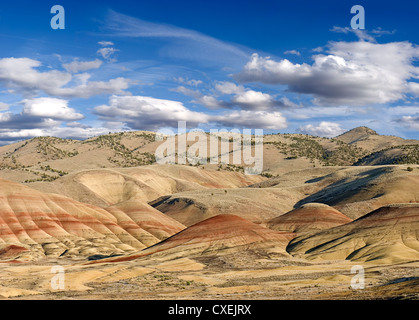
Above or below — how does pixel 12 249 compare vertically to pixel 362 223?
below

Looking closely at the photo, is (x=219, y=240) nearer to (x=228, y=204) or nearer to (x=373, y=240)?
(x=373, y=240)

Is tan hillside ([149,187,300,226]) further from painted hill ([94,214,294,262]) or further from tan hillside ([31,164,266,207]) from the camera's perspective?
painted hill ([94,214,294,262])

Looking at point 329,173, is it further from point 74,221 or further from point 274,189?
point 74,221

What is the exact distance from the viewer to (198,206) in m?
148

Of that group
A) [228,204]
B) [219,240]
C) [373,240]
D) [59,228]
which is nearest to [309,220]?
[373,240]

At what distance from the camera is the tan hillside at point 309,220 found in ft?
335

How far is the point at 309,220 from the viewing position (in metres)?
105

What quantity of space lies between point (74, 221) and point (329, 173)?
11990cm

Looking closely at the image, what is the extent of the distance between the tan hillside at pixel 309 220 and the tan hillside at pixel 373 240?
10.5 metres

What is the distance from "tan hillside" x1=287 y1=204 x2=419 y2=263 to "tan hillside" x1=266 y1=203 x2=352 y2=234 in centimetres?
1052

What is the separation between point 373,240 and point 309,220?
2640cm

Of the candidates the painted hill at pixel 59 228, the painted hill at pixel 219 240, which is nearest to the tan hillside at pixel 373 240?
the painted hill at pixel 219 240
